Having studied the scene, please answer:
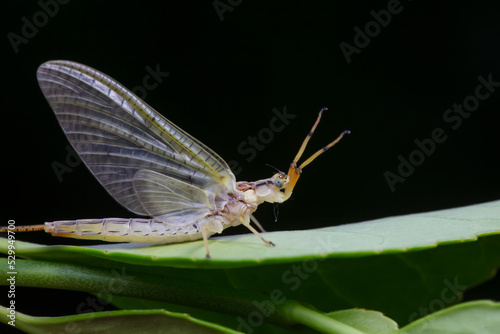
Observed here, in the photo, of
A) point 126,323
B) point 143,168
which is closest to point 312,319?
point 126,323

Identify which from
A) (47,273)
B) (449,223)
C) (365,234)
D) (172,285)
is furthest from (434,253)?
(47,273)

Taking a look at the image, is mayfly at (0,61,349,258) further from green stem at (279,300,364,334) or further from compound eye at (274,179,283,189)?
green stem at (279,300,364,334)

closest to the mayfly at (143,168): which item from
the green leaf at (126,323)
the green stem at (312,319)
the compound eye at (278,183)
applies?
the compound eye at (278,183)

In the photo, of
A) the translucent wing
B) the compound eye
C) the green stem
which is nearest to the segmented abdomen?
the translucent wing

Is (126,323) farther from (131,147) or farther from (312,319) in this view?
(131,147)

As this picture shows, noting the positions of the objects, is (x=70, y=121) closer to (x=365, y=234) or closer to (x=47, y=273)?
(x=47, y=273)
